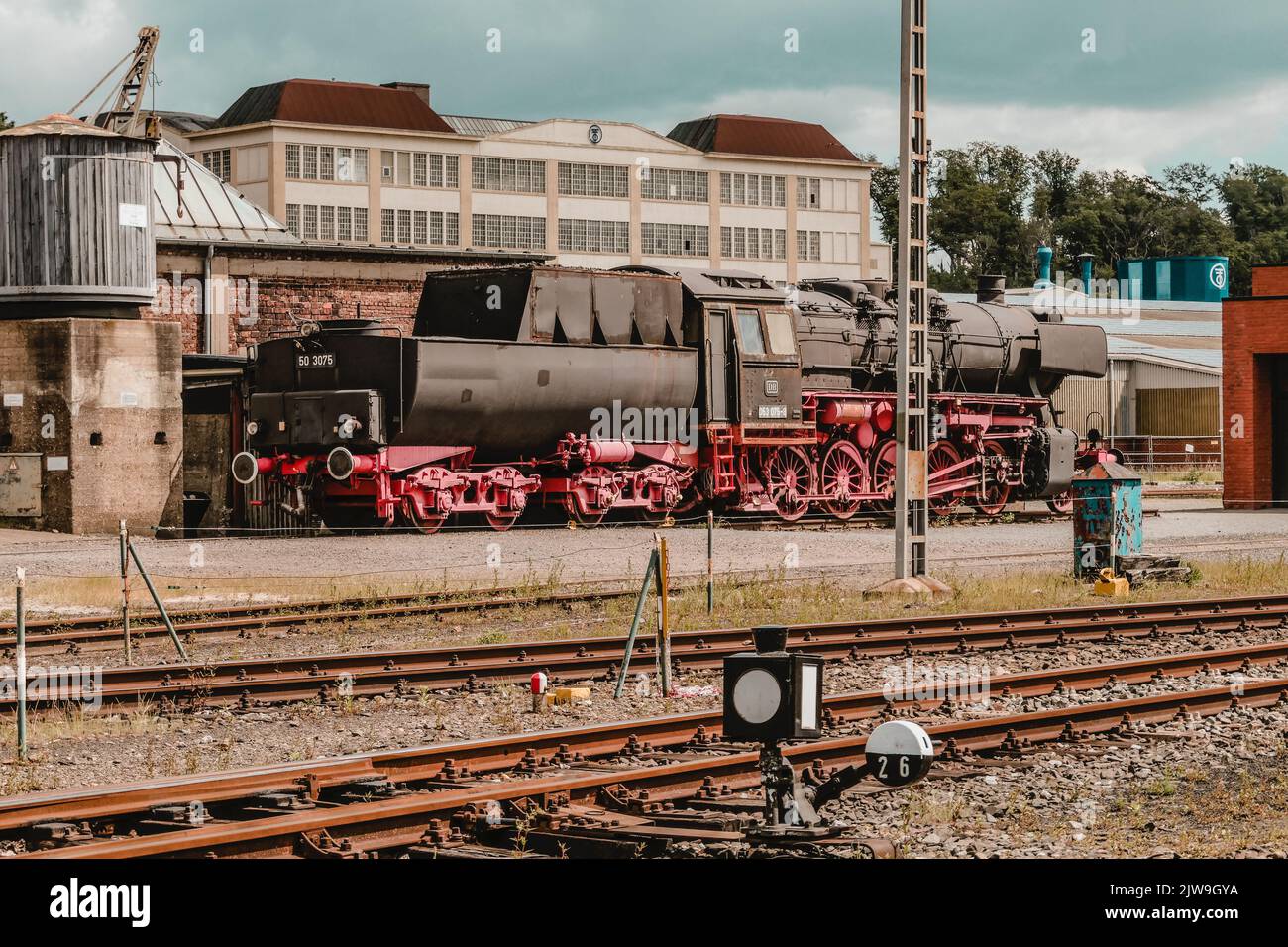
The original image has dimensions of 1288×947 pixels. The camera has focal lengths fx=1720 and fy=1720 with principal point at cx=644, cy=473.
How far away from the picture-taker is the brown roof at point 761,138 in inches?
3489

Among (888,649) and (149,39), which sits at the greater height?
(149,39)

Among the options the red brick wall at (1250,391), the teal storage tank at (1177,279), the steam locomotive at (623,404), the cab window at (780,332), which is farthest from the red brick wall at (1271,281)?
the teal storage tank at (1177,279)

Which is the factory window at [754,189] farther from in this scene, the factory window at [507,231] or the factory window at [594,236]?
the factory window at [507,231]

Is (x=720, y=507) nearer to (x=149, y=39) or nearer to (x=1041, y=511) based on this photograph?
(x=1041, y=511)

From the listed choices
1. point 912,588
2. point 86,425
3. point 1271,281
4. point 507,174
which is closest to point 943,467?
point 1271,281

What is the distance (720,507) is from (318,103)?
179 feet

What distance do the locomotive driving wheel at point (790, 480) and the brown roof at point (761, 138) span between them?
2362 inches

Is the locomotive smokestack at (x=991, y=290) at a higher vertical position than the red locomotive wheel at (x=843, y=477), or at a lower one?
higher

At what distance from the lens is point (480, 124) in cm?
8550

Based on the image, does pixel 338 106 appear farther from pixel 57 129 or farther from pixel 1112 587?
pixel 1112 587

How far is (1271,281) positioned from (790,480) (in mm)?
14582

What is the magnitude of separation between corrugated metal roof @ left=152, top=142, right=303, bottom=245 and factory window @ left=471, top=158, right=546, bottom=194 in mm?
39744

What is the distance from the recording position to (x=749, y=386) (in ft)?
93.3
